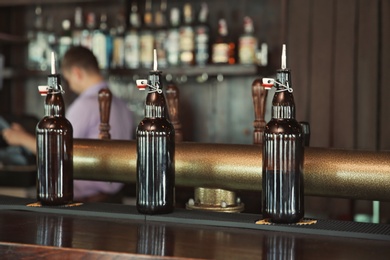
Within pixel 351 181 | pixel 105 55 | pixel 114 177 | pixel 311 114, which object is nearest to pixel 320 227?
pixel 351 181

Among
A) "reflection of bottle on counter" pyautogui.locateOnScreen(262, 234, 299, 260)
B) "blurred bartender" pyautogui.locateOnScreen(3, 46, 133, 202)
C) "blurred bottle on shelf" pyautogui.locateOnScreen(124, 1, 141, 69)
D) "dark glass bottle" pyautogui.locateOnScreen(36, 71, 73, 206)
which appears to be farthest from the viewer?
→ "blurred bottle on shelf" pyautogui.locateOnScreen(124, 1, 141, 69)

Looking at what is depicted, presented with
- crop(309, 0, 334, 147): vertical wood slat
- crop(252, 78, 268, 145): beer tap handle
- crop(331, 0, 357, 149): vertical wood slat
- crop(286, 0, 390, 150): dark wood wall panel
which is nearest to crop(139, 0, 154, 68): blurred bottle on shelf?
crop(286, 0, 390, 150): dark wood wall panel

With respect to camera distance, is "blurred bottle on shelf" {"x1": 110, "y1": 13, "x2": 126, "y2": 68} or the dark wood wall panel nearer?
the dark wood wall panel

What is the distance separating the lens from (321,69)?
314 cm

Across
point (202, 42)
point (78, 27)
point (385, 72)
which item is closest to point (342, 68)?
point (385, 72)

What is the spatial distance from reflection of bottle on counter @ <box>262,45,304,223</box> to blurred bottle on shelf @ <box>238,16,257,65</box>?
7.31 ft

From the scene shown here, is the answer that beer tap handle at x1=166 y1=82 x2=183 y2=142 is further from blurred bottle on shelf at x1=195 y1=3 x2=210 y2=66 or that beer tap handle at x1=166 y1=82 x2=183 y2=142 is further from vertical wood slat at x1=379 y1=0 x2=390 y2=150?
blurred bottle on shelf at x1=195 y1=3 x2=210 y2=66

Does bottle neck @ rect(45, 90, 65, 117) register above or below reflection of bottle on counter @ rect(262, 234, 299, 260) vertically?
above

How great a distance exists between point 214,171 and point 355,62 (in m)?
1.90

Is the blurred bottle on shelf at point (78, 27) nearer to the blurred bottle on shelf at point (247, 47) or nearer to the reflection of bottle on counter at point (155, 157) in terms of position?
the blurred bottle on shelf at point (247, 47)

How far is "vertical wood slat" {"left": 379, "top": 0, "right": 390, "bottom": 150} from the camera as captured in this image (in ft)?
9.90

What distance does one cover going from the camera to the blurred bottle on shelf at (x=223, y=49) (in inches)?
138

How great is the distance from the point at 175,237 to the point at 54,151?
16.6 inches

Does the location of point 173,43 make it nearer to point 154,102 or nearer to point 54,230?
point 154,102
